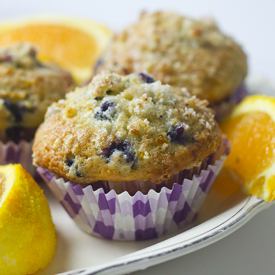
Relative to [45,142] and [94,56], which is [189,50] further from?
[94,56]

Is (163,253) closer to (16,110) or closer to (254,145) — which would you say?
(254,145)

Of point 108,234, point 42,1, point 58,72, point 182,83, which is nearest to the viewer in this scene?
point 108,234

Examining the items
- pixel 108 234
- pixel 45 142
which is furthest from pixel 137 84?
pixel 108 234

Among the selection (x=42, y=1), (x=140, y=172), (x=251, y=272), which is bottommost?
(x=42, y=1)

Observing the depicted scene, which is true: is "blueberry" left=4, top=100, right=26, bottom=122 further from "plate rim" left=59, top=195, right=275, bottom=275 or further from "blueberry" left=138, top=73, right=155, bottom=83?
"plate rim" left=59, top=195, right=275, bottom=275

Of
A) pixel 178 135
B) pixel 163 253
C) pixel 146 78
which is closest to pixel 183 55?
pixel 146 78

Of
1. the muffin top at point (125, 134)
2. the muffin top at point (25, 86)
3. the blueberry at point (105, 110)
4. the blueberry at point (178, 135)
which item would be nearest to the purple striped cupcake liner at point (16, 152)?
the muffin top at point (25, 86)

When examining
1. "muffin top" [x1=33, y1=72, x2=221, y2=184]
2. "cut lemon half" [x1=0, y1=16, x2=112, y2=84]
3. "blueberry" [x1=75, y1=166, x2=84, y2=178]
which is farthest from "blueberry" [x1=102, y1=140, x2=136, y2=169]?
"cut lemon half" [x1=0, y1=16, x2=112, y2=84]
